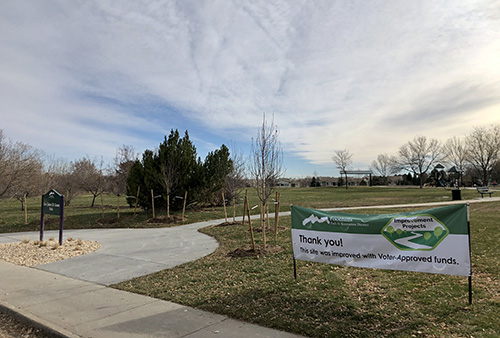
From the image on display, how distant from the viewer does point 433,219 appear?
13.9ft

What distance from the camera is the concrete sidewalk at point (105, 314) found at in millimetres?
3896

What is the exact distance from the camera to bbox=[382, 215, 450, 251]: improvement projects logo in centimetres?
420

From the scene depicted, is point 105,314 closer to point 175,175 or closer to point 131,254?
point 131,254

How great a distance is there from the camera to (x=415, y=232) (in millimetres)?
4324

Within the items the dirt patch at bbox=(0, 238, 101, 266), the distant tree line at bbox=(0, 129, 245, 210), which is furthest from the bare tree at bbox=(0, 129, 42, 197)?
the dirt patch at bbox=(0, 238, 101, 266)

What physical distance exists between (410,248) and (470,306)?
1.03 meters

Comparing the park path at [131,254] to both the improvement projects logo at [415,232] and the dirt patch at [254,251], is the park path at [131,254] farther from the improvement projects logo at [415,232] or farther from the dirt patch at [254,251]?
the improvement projects logo at [415,232]

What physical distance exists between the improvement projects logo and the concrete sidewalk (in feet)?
6.52

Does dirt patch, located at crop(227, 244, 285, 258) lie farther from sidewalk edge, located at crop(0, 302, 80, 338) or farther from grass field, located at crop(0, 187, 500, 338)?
sidewalk edge, located at crop(0, 302, 80, 338)

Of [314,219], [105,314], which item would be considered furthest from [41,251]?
[314,219]

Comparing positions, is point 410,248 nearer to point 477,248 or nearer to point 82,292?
point 477,248

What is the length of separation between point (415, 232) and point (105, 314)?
4.48 meters

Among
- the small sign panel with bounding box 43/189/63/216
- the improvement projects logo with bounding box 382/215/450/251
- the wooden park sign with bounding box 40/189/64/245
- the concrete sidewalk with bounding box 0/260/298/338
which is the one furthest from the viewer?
the small sign panel with bounding box 43/189/63/216

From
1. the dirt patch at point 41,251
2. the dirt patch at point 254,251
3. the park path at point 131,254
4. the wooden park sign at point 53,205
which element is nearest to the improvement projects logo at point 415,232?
the dirt patch at point 254,251
